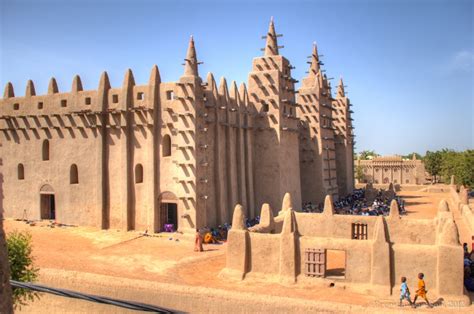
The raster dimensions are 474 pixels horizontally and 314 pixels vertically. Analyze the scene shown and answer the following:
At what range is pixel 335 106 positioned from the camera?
52.8 metres

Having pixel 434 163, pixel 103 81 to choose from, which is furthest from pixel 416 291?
pixel 434 163

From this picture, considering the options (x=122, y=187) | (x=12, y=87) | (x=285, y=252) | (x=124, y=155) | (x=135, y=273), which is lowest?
(x=135, y=273)

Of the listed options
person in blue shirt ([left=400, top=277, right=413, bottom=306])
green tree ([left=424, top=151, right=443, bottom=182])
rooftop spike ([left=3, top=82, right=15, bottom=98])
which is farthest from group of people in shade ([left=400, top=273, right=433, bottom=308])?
green tree ([left=424, top=151, right=443, bottom=182])

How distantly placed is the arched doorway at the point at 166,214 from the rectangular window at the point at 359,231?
440 inches

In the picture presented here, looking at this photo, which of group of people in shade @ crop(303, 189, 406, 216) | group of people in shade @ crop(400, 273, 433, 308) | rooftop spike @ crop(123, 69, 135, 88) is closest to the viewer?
group of people in shade @ crop(400, 273, 433, 308)

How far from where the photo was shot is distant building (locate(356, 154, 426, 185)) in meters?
75.6

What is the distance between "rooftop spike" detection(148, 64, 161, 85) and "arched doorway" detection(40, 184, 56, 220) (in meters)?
10.9

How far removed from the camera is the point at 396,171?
7569 centimetres

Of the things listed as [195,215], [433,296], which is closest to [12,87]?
[195,215]

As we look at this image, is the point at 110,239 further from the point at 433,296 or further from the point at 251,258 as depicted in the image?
the point at 433,296

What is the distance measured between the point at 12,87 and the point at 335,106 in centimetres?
3482

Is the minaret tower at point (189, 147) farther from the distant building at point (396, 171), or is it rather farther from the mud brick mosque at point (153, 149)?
the distant building at point (396, 171)

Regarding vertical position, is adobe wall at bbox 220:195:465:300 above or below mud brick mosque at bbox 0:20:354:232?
below

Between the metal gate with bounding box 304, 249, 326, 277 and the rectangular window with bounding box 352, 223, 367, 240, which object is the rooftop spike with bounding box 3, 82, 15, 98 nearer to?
the metal gate with bounding box 304, 249, 326, 277
